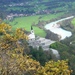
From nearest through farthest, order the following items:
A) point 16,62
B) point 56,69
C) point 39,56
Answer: point 56,69, point 16,62, point 39,56

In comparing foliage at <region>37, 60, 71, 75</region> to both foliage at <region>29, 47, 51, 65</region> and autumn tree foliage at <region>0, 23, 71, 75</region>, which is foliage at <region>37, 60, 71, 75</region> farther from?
foliage at <region>29, 47, 51, 65</region>

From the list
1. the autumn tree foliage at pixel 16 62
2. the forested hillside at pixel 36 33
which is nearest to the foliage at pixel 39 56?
the forested hillside at pixel 36 33

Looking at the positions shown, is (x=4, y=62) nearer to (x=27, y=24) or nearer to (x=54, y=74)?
(x=54, y=74)

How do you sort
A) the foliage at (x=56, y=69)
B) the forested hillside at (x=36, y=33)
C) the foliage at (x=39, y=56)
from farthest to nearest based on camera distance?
the foliage at (x=39, y=56) → the forested hillside at (x=36, y=33) → the foliage at (x=56, y=69)

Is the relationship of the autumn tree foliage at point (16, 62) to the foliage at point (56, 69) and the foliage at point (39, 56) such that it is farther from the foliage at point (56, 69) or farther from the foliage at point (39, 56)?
the foliage at point (39, 56)

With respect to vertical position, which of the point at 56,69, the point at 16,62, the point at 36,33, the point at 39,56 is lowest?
the point at 36,33

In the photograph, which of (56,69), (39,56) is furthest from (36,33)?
(56,69)

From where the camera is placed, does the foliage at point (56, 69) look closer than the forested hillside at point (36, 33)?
Yes

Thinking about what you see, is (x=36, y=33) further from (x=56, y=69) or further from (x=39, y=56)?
(x=56, y=69)
